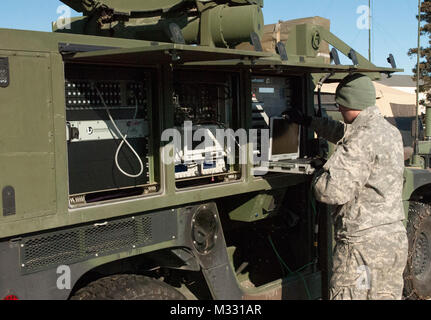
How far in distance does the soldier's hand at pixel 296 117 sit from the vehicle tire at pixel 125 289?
188 cm

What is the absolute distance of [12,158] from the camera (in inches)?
103

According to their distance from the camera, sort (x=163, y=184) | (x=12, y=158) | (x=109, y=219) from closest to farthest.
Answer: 1. (x=12, y=158)
2. (x=109, y=219)
3. (x=163, y=184)

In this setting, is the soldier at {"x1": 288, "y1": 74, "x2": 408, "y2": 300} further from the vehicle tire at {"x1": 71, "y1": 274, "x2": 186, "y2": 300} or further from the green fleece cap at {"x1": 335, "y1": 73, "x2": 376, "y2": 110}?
the vehicle tire at {"x1": 71, "y1": 274, "x2": 186, "y2": 300}

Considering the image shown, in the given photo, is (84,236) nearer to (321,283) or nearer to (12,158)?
(12,158)

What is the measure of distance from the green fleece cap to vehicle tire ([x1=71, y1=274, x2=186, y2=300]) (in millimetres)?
1794

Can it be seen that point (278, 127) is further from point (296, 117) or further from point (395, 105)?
point (395, 105)

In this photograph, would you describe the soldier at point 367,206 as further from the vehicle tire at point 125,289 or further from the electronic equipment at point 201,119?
the vehicle tire at point 125,289

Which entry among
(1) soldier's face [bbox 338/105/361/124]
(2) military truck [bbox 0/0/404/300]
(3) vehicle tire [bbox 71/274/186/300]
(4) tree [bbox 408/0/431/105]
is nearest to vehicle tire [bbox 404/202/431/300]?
(2) military truck [bbox 0/0/404/300]

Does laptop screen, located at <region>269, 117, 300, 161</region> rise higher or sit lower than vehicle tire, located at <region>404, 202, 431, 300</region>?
higher

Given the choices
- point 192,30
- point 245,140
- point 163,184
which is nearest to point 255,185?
point 245,140

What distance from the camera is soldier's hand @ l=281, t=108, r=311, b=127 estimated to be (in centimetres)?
457

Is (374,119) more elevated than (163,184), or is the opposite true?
(374,119)

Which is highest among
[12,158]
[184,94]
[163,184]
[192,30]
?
[192,30]

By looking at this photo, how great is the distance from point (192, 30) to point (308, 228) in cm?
202
